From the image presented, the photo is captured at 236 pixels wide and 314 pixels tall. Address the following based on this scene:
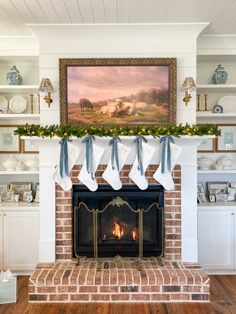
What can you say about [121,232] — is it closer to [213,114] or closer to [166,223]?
[166,223]

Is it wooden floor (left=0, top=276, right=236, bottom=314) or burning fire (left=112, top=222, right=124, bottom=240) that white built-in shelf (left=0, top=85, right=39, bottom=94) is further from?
wooden floor (left=0, top=276, right=236, bottom=314)

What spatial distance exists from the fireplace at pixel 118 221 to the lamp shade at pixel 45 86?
1037 mm

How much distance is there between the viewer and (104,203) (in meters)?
3.26

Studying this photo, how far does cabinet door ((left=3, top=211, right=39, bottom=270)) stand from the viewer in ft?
11.1

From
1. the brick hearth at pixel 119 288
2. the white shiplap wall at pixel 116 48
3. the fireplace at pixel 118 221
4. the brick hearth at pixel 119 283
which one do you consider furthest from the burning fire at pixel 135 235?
the white shiplap wall at pixel 116 48

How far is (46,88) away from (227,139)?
7.42 feet

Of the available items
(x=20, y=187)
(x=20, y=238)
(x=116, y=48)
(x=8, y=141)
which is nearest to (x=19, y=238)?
(x=20, y=238)

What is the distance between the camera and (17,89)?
140 inches

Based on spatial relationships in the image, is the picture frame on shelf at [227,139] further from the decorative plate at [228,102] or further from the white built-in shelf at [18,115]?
the white built-in shelf at [18,115]

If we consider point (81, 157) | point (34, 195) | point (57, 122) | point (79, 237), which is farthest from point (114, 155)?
point (34, 195)

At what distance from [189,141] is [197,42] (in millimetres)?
1175

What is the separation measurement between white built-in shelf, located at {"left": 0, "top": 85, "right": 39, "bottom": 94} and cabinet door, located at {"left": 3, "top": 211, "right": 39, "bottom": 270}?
Result: 1398 mm

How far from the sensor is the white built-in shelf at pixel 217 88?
3.47m

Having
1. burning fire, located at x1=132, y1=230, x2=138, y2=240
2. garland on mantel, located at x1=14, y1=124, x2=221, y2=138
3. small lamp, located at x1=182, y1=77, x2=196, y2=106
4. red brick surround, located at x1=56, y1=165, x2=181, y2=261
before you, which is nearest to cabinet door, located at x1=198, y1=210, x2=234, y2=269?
red brick surround, located at x1=56, y1=165, x2=181, y2=261
